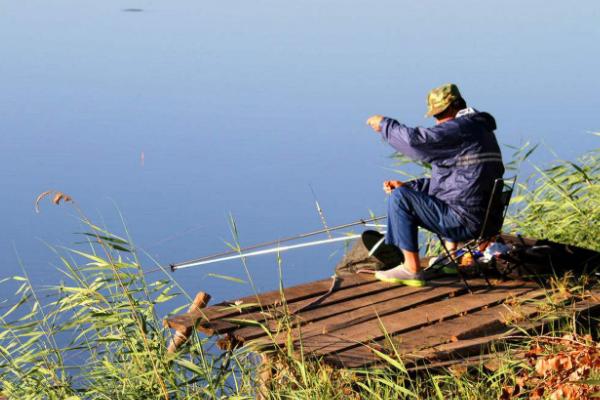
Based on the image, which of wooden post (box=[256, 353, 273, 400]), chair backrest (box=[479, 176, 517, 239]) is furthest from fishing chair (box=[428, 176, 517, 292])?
wooden post (box=[256, 353, 273, 400])

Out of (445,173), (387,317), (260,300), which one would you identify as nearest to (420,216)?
(445,173)

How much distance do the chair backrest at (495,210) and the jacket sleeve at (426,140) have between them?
1.11ft

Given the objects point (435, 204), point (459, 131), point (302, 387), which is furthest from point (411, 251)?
point (302, 387)

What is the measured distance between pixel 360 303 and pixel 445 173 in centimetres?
99

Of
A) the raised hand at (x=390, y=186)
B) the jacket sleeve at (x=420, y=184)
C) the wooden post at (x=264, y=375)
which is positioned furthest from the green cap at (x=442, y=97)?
the wooden post at (x=264, y=375)

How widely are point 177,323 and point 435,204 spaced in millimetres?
1837

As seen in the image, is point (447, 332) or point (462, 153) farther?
point (462, 153)

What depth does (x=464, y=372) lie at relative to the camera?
531cm

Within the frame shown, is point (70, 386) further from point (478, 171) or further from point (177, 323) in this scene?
point (478, 171)

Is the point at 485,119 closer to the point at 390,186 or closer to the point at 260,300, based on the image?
the point at 390,186

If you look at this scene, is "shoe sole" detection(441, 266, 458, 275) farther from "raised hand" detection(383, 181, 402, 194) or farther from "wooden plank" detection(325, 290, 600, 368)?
"wooden plank" detection(325, 290, 600, 368)

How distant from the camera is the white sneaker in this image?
704 centimetres

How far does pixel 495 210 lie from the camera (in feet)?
22.8

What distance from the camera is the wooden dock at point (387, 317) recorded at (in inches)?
221
